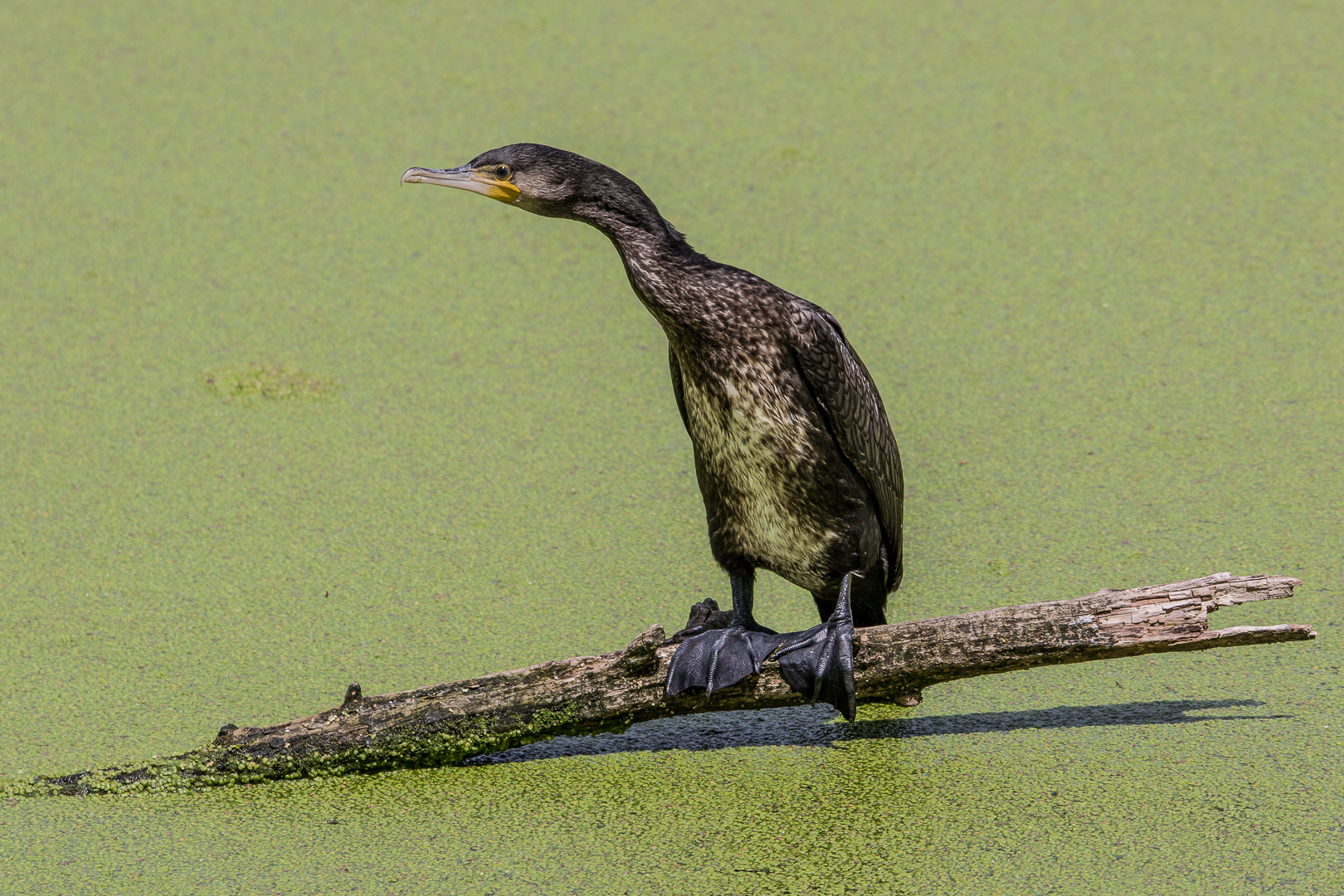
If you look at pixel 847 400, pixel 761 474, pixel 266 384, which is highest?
pixel 266 384

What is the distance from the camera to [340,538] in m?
3.56

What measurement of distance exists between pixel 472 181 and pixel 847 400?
82cm

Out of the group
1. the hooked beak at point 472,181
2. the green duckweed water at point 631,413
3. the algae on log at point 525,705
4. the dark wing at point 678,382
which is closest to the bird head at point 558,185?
the hooked beak at point 472,181

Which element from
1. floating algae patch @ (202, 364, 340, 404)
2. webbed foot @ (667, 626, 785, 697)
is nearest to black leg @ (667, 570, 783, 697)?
webbed foot @ (667, 626, 785, 697)

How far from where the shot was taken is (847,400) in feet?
8.75

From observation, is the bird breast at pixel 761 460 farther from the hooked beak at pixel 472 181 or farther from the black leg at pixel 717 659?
the hooked beak at pixel 472 181

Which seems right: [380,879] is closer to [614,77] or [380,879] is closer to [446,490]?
[446,490]

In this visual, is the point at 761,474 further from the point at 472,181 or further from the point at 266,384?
the point at 266,384

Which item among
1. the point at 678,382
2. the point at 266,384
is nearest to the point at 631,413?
the point at 266,384

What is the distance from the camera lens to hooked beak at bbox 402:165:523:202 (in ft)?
8.51

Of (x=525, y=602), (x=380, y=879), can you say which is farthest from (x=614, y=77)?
(x=380, y=879)

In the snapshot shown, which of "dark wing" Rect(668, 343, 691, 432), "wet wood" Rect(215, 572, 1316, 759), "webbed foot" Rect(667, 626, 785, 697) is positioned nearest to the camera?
"wet wood" Rect(215, 572, 1316, 759)

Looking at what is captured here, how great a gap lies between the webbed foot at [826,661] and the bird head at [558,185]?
0.80 meters

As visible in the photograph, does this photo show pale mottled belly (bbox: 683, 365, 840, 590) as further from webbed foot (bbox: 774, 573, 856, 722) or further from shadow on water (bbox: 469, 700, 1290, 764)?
shadow on water (bbox: 469, 700, 1290, 764)
